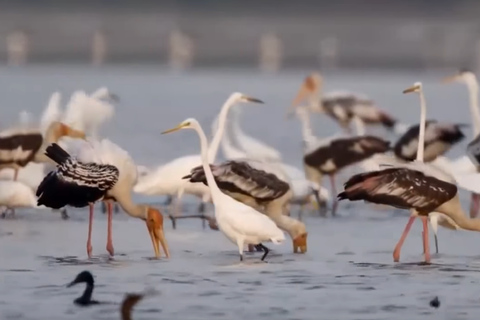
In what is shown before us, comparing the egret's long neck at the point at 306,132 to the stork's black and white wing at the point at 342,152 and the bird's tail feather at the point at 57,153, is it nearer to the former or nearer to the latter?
the stork's black and white wing at the point at 342,152

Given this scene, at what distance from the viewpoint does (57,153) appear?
10.0 metres

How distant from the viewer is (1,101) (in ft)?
78.8

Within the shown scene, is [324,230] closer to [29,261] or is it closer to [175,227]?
[175,227]

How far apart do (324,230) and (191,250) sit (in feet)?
4.64

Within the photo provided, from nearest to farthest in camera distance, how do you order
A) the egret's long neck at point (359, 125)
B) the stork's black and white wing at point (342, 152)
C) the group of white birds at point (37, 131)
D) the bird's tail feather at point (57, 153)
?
1. the bird's tail feather at point (57, 153)
2. the group of white birds at point (37, 131)
3. the stork's black and white wing at point (342, 152)
4. the egret's long neck at point (359, 125)

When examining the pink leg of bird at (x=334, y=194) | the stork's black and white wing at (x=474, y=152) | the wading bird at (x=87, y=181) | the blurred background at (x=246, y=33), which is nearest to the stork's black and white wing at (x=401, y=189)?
the wading bird at (x=87, y=181)

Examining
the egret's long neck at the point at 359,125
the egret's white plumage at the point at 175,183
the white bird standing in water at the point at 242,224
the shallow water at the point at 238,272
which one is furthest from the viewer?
the egret's long neck at the point at 359,125

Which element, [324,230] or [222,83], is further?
[222,83]

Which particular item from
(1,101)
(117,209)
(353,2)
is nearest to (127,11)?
(353,2)

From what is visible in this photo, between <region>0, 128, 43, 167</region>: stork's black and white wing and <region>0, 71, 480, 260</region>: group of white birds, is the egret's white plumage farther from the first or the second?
<region>0, 128, 43, 167</region>: stork's black and white wing

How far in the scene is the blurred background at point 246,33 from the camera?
40938mm

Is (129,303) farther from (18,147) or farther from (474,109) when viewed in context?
(474,109)

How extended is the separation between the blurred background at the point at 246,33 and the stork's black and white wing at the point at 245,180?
90.7ft

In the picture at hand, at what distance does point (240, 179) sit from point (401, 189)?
1.12 m
